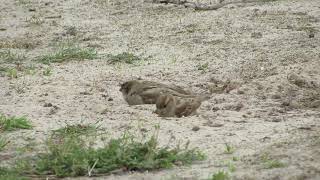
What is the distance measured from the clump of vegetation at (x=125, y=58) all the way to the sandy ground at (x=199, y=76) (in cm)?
15

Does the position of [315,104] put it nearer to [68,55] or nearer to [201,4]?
[68,55]

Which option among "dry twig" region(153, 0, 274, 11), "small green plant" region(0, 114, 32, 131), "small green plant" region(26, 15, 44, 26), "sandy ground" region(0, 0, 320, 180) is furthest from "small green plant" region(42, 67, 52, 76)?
"dry twig" region(153, 0, 274, 11)

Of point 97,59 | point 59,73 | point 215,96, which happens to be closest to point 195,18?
point 97,59

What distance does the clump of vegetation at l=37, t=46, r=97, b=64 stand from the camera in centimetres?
748

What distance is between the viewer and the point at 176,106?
5211mm

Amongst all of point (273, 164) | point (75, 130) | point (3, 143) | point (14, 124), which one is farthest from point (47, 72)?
point (273, 164)

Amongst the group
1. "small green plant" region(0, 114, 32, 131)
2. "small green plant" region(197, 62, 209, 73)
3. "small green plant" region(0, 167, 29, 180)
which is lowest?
"small green plant" region(197, 62, 209, 73)

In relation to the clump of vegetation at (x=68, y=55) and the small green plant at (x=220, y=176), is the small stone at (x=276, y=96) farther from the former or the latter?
the clump of vegetation at (x=68, y=55)

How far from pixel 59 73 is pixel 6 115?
1.61m

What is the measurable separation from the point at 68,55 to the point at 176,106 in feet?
8.94

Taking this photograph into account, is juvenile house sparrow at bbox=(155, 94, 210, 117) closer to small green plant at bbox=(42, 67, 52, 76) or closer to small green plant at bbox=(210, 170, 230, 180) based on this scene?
small green plant at bbox=(210, 170, 230, 180)

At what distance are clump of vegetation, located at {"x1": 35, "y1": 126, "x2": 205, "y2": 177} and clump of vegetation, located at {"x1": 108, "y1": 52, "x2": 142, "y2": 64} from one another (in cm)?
311

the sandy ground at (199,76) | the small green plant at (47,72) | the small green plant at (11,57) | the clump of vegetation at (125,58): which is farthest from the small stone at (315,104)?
the small green plant at (11,57)

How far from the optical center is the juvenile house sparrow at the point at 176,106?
17.1ft
